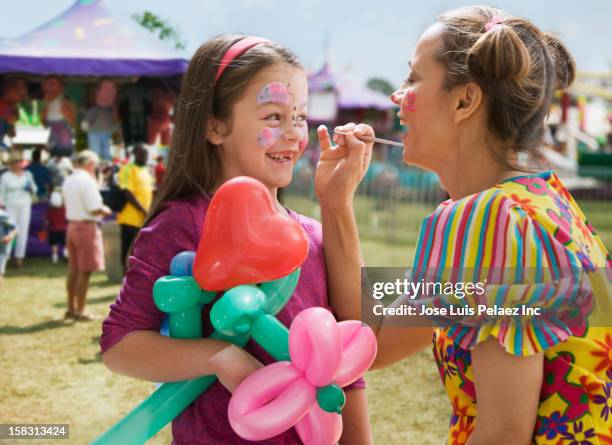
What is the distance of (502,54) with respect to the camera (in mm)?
1276

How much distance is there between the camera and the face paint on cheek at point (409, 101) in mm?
1443

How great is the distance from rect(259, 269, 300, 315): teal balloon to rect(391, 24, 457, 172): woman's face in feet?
1.20

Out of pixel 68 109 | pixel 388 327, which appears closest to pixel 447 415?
pixel 388 327

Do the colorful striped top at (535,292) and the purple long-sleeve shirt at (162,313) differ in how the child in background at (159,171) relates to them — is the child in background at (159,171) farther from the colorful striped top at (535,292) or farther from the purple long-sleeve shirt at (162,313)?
the colorful striped top at (535,292)

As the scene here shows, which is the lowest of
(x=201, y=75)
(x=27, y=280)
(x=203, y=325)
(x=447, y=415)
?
(x=27, y=280)

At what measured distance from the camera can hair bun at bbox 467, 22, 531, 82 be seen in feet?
4.19

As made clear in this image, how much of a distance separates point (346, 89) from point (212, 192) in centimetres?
1942

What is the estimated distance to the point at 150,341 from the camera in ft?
4.80

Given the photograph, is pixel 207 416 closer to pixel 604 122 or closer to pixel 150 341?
pixel 150 341

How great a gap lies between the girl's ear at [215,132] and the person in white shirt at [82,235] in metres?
4.50

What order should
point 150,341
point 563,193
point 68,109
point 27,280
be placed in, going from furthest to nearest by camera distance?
point 68,109 → point 27,280 → point 150,341 → point 563,193

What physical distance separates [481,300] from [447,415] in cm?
293

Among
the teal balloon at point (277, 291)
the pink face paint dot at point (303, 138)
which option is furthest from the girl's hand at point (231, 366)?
the pink face paint dot at point (303, 138)

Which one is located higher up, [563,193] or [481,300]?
[563,193]
